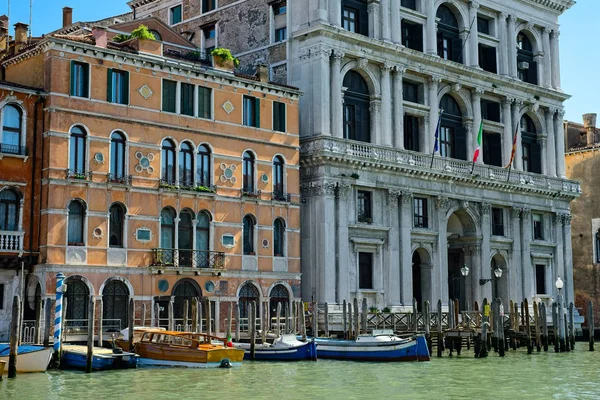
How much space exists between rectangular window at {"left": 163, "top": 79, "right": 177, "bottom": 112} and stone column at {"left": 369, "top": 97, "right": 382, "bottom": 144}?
10.2 metres

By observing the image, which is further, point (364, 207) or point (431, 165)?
point (431, 165)

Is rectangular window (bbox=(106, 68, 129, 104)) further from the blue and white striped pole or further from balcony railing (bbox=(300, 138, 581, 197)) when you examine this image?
balcony railing (bbox=(300, 138, 581, 197))

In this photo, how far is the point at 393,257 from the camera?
128 ft

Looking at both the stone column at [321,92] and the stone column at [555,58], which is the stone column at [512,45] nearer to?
the stone column at [555,58]

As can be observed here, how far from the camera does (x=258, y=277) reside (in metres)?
34.3

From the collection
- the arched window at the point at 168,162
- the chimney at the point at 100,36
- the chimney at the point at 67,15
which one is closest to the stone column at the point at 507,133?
the arched window at the point at 168,162

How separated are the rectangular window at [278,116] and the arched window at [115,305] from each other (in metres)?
8.90

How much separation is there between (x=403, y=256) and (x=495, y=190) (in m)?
A: 7.39

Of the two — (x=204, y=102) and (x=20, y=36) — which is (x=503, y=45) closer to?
(x=204, y=102)

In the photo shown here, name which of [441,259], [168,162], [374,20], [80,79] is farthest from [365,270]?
[80,79]

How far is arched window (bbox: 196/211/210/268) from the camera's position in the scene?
3259 cm

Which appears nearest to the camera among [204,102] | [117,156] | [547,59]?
[117,156]

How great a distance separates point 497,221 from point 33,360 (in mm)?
26443

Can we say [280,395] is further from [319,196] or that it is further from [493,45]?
[493,45]
